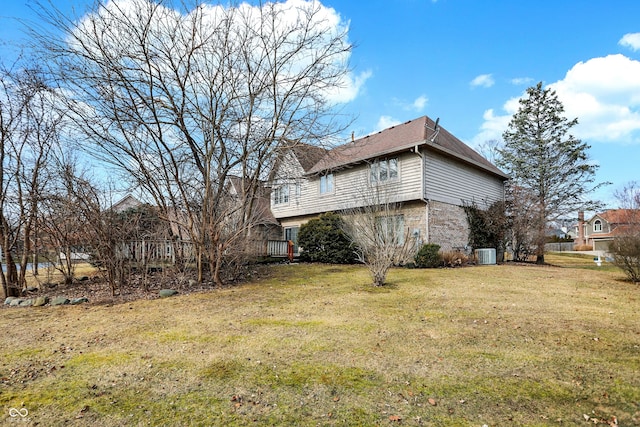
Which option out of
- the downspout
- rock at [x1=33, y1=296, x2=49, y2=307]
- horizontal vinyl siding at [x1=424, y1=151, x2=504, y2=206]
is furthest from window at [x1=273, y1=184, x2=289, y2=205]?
rock at [x1=33, y1=296, x2=49, y2=307]

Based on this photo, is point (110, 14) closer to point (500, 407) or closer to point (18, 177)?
point (18, 177)

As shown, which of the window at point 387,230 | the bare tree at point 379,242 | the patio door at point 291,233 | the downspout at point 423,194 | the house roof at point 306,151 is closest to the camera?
the bare tree at point 379,242

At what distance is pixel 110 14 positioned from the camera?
26.5ft

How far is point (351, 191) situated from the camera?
640 inches

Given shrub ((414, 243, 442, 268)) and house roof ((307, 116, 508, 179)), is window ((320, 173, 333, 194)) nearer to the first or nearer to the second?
house roof ((307, 116, 508, 179))

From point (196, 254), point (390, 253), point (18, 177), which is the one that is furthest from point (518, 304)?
point (18, 177)

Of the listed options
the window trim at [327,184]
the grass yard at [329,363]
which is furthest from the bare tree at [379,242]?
the window trim at [327,184]

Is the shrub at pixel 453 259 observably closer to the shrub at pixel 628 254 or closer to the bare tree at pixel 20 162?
the shrub at pixel 628 254

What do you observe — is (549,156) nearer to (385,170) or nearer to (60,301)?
(385,170)

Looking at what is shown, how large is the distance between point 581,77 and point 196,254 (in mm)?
19544

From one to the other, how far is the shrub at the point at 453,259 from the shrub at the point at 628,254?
491 cm

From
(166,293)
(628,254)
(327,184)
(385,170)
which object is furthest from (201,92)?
(628,254)

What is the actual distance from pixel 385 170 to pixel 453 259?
4.76m

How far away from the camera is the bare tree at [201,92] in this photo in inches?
327
